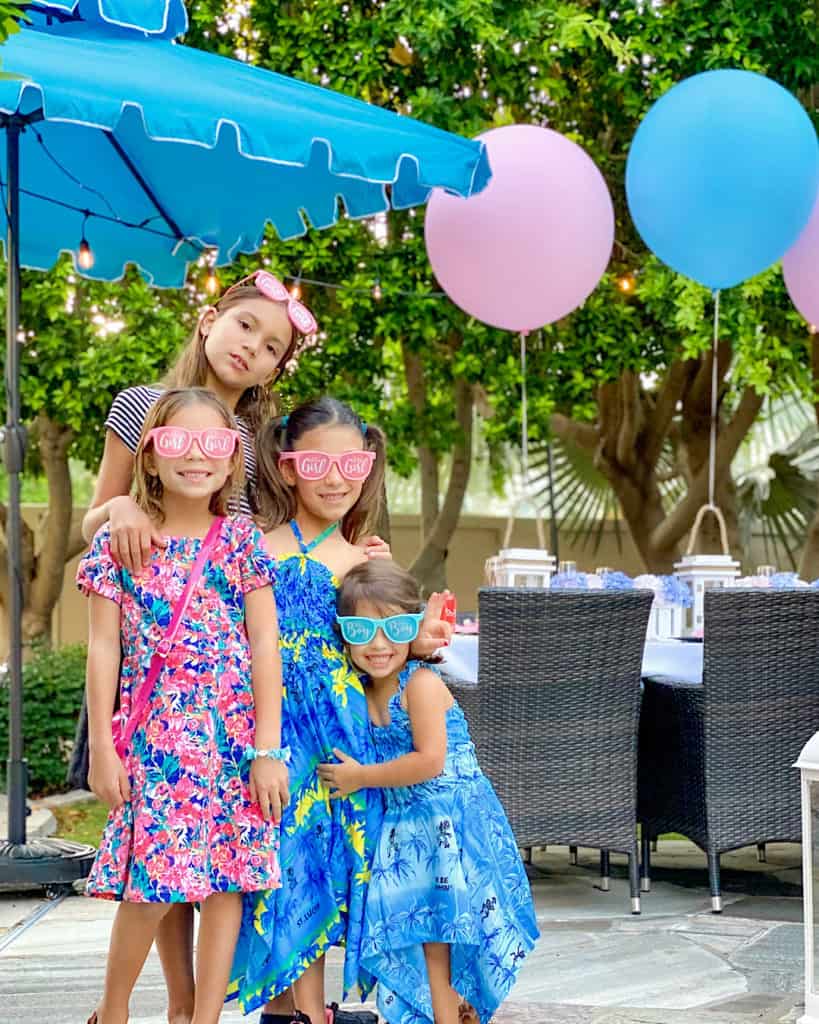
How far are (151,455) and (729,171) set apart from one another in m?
3.45

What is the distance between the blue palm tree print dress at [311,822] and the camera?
2.51m

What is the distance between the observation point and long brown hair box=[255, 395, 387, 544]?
8.87ft

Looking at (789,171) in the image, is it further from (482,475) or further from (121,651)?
(482,475)

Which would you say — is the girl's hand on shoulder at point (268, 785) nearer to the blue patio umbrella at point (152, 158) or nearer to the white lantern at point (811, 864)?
the white lantern at point (811, 864)

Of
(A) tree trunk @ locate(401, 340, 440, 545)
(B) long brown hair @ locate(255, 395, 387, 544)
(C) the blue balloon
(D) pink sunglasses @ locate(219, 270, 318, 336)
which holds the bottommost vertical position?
(B) long brown hair @ locate(255, 395, 387, 544)

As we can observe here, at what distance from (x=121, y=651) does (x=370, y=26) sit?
5.11 meters

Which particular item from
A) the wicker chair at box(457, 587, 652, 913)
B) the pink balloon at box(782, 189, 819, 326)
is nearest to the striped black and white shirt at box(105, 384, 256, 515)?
the wicker chair at box(457, 587, 652, 913)

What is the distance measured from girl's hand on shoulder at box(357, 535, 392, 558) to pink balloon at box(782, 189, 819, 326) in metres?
3.54

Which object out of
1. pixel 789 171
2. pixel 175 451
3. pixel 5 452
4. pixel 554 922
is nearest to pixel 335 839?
pixel 175 451

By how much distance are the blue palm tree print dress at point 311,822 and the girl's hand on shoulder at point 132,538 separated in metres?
0.26

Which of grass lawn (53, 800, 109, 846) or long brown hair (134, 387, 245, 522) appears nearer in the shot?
long brown hair (134, 387, 245, 522)

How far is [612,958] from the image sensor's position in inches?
136

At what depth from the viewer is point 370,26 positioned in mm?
6914

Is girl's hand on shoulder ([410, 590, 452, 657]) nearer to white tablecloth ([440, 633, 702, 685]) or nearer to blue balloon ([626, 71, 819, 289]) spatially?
white tablecloth ([440, 633, 702, 685])
